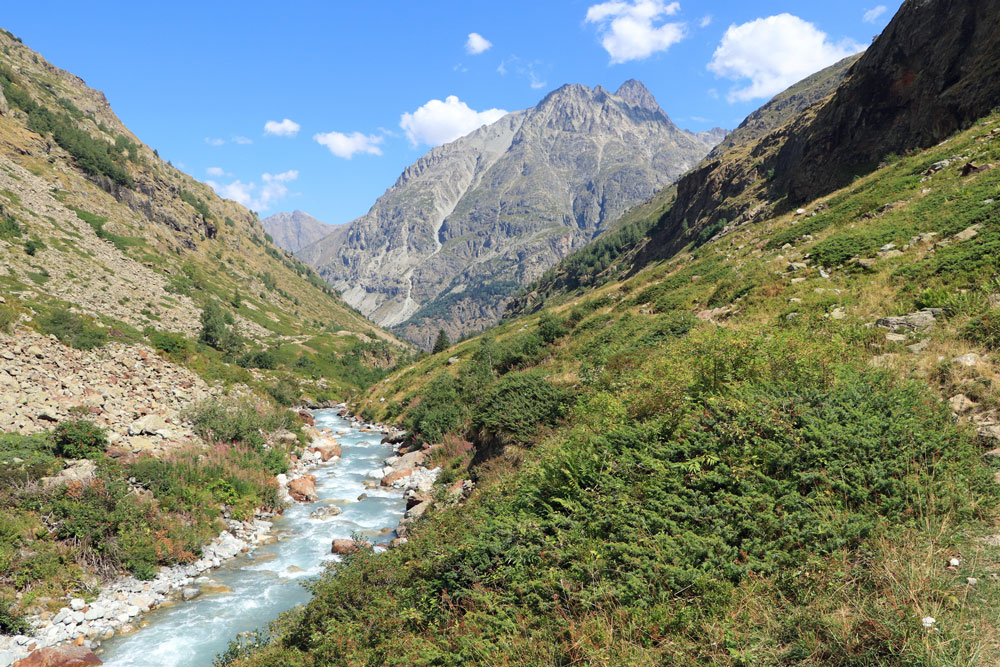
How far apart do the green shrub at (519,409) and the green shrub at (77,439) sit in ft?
53.1

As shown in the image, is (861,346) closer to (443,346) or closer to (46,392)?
(46,392)

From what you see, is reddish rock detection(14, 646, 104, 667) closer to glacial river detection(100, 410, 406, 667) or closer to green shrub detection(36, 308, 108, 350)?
glacial river detection(100, 410, 406, 667)

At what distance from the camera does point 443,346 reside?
287 feet

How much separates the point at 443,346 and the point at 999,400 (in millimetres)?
82327

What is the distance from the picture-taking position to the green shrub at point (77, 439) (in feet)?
58.2

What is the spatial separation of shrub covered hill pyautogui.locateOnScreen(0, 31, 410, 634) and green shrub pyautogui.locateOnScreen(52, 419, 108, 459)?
59 mm

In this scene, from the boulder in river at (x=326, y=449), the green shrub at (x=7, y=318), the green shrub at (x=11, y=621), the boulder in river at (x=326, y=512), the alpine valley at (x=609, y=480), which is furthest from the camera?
the boulder in river at (x=326, y=449)

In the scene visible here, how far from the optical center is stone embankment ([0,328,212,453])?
19453 millimetres

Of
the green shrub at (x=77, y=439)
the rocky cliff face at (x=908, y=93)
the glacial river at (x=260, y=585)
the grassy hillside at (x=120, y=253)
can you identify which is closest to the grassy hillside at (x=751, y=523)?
the glacial river at (x=260, y=585)

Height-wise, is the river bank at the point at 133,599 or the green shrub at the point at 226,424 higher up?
the green shrub at the point at 226,424

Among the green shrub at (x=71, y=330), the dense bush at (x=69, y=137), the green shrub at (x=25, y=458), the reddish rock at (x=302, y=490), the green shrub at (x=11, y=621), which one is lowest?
the reddish rock at (x=302, y=490)

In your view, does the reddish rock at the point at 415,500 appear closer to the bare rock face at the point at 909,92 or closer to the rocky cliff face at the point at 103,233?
the rocky cliff face at the point at 103,233

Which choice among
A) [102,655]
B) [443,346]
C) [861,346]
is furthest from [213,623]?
[443,346]

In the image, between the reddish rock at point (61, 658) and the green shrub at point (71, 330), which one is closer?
the reddish rock at point (61, 658)
